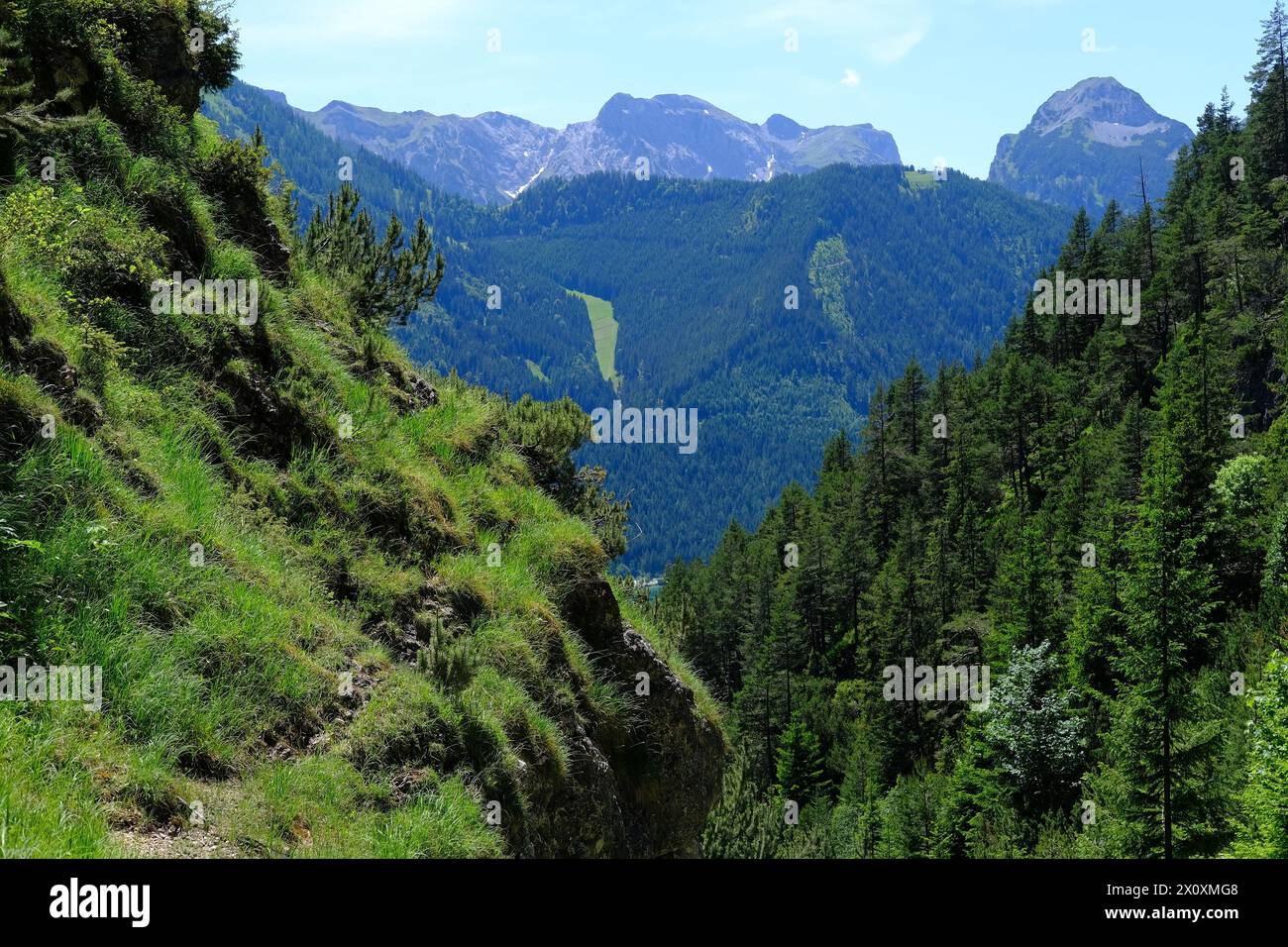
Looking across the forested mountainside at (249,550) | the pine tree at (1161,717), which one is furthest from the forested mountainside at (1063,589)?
the forested mountainside at (249,550)

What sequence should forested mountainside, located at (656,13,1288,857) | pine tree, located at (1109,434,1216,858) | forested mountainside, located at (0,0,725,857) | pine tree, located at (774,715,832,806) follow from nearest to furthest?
forested mountainside, located at (0,0,725,857) → pine tree, located at (1109,434,1216,858) → forested mountainside, located at (656,13,1288,857) → pine tree, located at (774,715,832,806)

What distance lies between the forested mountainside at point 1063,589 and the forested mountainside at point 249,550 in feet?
18.7

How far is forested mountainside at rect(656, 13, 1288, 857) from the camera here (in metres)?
30.0

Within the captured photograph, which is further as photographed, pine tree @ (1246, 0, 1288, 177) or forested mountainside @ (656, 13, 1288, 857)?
pine tree @ (1246, 0, 1288, 177)

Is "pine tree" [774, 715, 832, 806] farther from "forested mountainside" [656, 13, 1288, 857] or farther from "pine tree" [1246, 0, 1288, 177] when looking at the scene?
"pine tree" [1246, 0, 1288, 177]

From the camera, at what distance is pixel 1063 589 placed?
52844mm

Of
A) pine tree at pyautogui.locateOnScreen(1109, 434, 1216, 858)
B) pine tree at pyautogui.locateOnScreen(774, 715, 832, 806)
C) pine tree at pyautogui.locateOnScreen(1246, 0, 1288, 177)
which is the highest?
pine tree at pyautogui.locateOnScreen(1246, 0, 1288, 177)

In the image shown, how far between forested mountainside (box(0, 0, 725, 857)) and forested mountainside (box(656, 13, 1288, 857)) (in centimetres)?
569

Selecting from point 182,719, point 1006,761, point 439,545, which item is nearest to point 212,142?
point 439,545

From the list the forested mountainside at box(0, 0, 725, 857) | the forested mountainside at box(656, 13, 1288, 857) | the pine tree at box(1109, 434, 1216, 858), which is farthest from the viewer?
the forested mountainside at box(656, 13, 1288, 857)

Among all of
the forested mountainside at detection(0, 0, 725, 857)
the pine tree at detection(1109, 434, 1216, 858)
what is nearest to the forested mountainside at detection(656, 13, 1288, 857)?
the pine tree at detection(1109, 434, 1216, 858)

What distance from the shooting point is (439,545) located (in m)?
9.83

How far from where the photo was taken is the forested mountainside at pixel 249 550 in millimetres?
5340

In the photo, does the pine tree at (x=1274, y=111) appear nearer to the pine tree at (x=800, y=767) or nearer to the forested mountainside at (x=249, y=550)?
the pine tree at (x=800, y=767)
